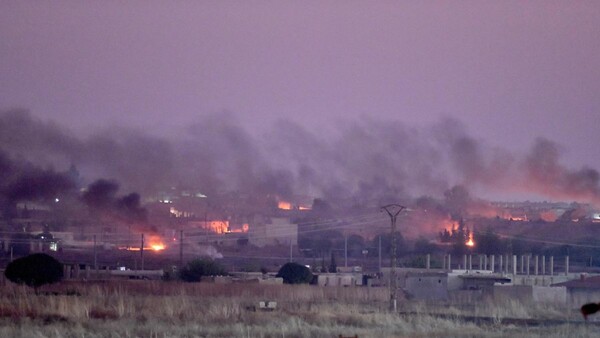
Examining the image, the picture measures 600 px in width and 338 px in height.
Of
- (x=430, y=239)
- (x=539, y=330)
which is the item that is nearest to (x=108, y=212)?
(x=430, y=239)

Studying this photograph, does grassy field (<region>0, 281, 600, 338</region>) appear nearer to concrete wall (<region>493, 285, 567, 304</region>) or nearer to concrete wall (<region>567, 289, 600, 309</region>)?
concrete wall (<region>493, 285, 567, 304</region>)

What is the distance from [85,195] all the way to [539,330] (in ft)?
242

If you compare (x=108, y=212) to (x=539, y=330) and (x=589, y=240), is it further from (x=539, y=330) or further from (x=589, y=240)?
(x=539, y=330)

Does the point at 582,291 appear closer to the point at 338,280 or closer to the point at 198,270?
the point at 338,280

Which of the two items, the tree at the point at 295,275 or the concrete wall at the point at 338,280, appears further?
the concrete wall at the point at 338,280

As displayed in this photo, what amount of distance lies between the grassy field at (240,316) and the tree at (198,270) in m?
10.3

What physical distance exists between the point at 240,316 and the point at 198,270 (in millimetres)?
27159

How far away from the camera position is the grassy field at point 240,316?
103ft

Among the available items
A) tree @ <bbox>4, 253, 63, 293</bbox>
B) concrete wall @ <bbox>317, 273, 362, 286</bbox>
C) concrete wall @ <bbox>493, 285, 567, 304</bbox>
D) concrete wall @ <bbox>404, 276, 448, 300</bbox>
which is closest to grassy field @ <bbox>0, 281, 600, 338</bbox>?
tree @ <bbox>4, 253, 63, 293</bbox>

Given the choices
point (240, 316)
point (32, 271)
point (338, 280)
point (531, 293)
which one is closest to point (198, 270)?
point (338, 280)

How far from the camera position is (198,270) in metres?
63.5

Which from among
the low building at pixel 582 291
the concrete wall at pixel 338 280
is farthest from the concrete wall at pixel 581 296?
the concrete wall at pixel 338 280

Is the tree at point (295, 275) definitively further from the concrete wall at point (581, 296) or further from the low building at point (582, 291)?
the concrete wall at point (581, 296)

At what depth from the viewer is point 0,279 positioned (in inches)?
2152
